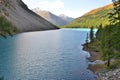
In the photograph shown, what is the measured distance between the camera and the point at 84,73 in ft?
253

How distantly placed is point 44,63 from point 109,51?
89.7ft

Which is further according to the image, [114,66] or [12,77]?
[114,66]

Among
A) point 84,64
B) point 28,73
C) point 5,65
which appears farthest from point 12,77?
point 84,64

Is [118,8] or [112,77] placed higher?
[118,8]

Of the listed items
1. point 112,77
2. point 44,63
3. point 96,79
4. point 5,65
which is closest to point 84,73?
point 96,79

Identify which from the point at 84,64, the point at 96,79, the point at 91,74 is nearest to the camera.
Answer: the point at 96,79

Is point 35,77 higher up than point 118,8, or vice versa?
point 118,8

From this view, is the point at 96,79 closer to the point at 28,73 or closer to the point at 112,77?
the point at 112,77

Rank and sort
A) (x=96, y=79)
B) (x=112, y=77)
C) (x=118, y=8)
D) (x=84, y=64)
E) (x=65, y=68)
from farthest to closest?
(x=84, y=64)
(x=65, y=68)
(x=96, y=79)
(x=112, y=77)
(x=118, y=8)

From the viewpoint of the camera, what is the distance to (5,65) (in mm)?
88312

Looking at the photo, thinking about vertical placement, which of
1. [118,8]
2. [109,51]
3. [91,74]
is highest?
[118,8]

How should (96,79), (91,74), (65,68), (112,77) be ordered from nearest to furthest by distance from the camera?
(112,77) → (96,79) → (91,74) → (65,68)

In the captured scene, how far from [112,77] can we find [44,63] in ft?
120

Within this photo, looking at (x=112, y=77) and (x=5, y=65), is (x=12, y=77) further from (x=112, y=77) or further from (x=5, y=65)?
(x=112, y=77)
